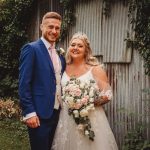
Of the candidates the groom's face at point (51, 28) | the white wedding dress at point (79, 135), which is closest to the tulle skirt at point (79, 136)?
the white wedding dress at point (79, 135)

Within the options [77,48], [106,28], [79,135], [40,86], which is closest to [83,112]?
[79,135]

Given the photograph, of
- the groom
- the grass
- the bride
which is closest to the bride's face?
the bride

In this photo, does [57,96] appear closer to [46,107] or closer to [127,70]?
[46,107]

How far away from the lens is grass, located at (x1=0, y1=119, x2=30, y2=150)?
9100mm

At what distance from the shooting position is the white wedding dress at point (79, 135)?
6.21m

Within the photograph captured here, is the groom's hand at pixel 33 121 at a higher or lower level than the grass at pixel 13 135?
higher

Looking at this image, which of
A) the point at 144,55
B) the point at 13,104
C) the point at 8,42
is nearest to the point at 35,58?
the point at 144,55

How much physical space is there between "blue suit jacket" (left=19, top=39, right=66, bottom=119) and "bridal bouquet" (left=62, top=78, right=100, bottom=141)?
29cm

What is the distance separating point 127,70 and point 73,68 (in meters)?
2.30

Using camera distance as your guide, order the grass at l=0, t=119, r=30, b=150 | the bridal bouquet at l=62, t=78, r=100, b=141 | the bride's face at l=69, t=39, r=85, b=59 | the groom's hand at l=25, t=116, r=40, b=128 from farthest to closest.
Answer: the grass at l=0, t=119, r=30, b=150
the bride's face at l=69, t=39, r=85, b=59
the bridal bouquet at l=62, t=78, r=100, b=141
the groom's hand at l=25, t=116, r=40, b=128

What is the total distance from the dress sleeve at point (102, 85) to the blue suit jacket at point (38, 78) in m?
0.78

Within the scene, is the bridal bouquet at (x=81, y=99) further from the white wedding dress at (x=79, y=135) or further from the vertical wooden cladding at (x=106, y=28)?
the vertical wooden cladding at (x=106, y=28)

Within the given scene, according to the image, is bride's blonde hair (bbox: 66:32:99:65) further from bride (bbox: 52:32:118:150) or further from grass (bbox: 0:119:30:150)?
grass (bbox: 0:119:30:150)

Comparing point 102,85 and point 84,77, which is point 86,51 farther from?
point 102,85
